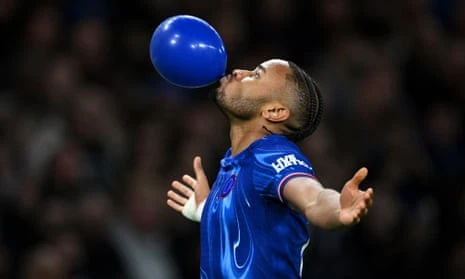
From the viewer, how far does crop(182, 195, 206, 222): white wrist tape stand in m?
5.82

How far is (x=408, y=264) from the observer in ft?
28.8

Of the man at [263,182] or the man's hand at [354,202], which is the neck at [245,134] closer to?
the man at [263,182]

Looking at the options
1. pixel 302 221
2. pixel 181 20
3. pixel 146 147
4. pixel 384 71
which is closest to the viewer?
pixel 302 221

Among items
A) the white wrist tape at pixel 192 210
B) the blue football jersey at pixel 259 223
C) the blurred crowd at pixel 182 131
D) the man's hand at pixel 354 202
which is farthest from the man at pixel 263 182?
A: the blurred crowd at pixel 182 131

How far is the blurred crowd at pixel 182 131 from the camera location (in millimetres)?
8367

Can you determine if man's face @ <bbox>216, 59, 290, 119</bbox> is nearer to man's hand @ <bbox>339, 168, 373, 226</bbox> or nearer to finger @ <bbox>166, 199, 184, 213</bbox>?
finger @ <bbox>166, 199, 184, 213</bbox>

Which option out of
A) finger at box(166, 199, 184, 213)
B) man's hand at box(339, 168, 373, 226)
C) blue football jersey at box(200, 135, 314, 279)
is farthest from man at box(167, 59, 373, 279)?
finger at box(166, 199, 184, 213)

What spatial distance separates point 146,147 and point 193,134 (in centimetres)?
40

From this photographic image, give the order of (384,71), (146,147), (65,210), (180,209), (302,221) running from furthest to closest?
(384,71) < (146,147) < (65,210) < (180,209) < (302,221)

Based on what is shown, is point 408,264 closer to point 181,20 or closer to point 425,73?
point 425,73

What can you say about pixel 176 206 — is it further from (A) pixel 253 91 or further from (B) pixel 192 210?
(A) pixel 253 91

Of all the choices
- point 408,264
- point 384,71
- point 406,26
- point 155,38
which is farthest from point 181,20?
point 406,26

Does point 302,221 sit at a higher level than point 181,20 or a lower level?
lower

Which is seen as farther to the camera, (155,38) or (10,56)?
(10,56)
